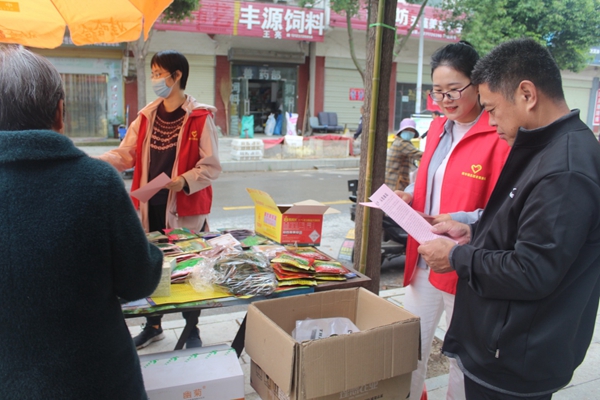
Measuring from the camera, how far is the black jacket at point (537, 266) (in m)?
1.29

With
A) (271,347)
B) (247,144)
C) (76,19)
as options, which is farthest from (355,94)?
(271,347)

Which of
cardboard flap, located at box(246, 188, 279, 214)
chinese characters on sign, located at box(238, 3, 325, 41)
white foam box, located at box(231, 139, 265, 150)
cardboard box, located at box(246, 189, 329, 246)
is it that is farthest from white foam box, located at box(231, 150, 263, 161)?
cardboard box, located at box(246, 189, 329, 246)

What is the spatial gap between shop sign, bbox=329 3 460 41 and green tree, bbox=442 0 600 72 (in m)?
1.20

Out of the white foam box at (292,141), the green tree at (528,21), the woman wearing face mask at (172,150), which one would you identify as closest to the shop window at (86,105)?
the white foam box at (292,141)

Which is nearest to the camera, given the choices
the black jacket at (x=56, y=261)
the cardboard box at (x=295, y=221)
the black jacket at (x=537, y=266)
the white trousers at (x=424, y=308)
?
the black jacket at (x=56, y=261)

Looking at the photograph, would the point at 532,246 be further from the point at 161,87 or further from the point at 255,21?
the point at 255,21

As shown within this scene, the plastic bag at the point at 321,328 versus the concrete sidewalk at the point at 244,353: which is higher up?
the plastic bag at the point at 321,328

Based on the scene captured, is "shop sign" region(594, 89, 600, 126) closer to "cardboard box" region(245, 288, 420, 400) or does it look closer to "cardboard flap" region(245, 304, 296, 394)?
"cardboard box" region(245, 288, 420, 400)

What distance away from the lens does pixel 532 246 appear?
4.34ft

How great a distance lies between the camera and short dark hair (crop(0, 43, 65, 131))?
120 cm

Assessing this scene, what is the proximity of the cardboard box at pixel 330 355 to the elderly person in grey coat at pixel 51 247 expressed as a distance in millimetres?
607

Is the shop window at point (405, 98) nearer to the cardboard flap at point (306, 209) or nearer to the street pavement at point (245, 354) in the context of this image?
the street pavement at point (245, 354)

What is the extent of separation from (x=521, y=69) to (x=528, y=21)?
16365 millimetres

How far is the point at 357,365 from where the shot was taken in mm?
1705
